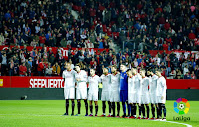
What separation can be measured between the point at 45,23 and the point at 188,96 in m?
14.5

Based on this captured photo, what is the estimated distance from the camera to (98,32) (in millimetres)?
40531

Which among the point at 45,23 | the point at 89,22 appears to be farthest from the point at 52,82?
the point at 89,22

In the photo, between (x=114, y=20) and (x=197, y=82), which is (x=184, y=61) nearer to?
(x=197, y=82)

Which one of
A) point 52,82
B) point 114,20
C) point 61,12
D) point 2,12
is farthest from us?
point 114,20

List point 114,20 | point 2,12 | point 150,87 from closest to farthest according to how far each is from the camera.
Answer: point 150,87, point 2,12, point 114,20

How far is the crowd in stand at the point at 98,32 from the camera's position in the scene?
34.5 m

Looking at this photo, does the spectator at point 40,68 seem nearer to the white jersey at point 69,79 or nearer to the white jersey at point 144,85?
the white jersey at point 69,79

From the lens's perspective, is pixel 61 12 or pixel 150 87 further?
pixel 61 12

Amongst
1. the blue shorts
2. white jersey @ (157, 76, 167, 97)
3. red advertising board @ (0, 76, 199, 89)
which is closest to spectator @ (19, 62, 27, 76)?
red advertising board @ (0, 76, 199, 89)

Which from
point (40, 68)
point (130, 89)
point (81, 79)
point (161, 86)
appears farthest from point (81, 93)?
point (40, 68)

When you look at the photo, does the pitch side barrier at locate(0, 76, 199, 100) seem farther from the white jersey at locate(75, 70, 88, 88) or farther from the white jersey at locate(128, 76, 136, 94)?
the white jersey at locate(128, 76, 136, 94)

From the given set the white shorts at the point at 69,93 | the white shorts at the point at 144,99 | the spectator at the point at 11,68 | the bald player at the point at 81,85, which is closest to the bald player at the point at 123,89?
the white shorts at the point at 144,99

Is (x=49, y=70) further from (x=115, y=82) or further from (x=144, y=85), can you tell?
(x=144, y=85)

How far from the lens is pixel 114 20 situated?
43.9 m
